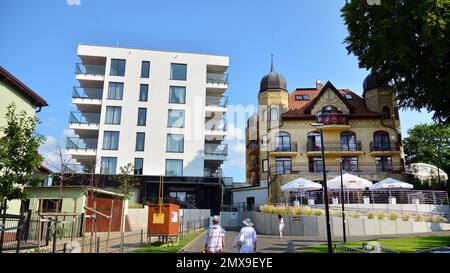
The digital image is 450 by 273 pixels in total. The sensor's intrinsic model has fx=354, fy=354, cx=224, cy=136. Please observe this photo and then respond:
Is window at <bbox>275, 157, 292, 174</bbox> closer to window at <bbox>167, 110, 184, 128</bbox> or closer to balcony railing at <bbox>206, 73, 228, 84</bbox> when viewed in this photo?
balcony railing at <bbox>206, 73, 228, 84</bbox>

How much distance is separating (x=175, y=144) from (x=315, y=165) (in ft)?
53.7

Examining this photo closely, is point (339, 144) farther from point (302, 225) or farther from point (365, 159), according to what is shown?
point (302, 225)

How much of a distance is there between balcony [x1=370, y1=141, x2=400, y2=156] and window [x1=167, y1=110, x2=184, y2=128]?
2220 centimetres

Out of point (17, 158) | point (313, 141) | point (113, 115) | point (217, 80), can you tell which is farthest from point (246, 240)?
point (217, 80)

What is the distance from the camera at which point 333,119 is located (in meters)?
41.8

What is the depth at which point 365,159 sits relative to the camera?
41.0 m

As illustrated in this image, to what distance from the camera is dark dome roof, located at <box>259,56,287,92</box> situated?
43.7 m

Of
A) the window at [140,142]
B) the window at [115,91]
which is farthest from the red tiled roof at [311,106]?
the window at [115,91]

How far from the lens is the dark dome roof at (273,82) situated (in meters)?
43.7

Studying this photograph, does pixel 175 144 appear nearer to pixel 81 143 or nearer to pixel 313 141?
pixel 81 143

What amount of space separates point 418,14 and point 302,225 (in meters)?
14.8
